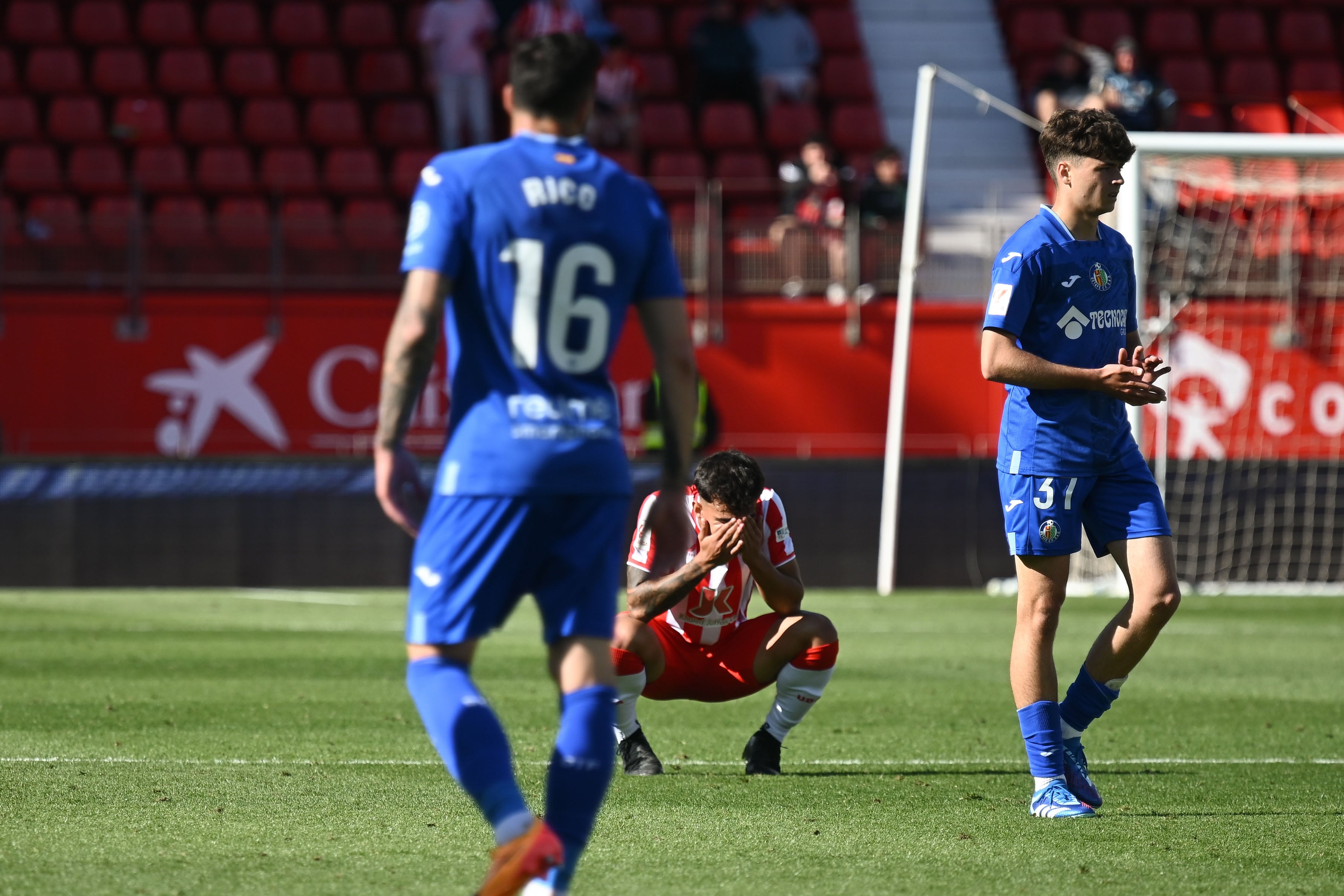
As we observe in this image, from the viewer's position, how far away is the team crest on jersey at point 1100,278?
17.6 ft

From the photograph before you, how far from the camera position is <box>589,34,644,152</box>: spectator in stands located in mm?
18375

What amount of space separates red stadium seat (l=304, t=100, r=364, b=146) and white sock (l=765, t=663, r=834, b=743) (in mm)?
13594

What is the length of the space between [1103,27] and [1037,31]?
79 centimetres

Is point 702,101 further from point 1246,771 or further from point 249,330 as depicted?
point 1246,771

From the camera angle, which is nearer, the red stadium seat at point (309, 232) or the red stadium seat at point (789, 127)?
the red stadium seat at point (309, 232)

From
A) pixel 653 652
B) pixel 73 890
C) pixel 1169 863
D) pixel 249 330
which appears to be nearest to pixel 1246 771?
pixel 1169 863

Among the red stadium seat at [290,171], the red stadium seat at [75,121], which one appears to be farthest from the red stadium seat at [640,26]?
the red stadium seat at [75,121]

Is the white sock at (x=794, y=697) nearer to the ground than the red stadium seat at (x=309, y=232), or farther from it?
nearer to the ground

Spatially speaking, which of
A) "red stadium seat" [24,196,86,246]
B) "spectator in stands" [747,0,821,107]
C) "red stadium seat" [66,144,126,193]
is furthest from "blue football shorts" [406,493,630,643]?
"spectator in stands" [747,0,821,107]

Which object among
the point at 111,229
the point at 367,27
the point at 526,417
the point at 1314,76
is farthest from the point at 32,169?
the point at 526,417

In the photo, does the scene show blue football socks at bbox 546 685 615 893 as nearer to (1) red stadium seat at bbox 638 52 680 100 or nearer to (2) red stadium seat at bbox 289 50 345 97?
(2) red stadium seat at bbox 289 50 345 97

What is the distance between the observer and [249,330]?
642 inches

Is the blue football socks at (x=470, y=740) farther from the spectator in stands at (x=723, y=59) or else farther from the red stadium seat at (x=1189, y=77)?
the red stadium seat at (x=1189, y=77)

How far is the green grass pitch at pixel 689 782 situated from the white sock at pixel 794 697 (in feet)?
0.61
